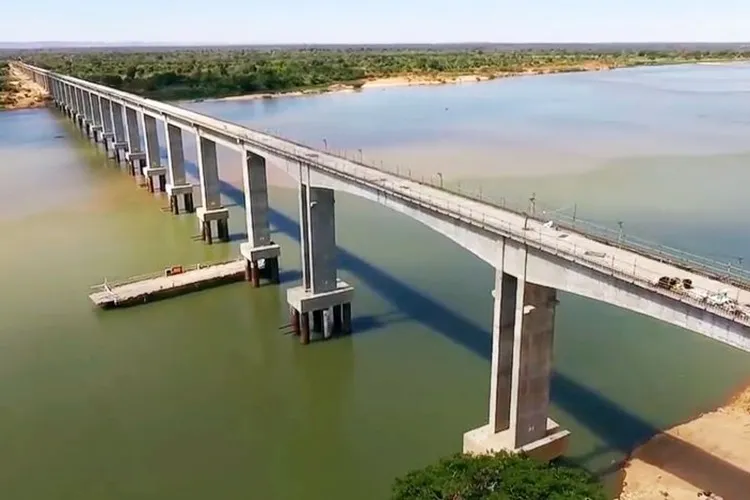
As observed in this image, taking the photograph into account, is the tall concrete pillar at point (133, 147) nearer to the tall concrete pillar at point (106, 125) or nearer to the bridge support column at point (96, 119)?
the tall concrete pillar at point (106, 125)

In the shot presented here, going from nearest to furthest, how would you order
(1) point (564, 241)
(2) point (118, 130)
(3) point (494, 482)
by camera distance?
(3) point (494, 482) → (1) point (564, 241) → (2) point (118, 130)

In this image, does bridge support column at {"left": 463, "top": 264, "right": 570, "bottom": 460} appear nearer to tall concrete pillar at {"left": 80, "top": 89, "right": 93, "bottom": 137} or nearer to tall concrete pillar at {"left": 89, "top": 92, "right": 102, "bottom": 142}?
tall concrete pillar at {"left": 89, "top": 92, "right": 102, "bottom": 142}

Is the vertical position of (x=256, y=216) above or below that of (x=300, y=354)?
above

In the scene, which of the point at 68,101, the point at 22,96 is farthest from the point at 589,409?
the point at 22,96

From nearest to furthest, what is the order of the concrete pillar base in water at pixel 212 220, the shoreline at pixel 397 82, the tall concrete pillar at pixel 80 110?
the concrete pillar base in water at pixel 212 220, the tall concrete pillar at pixel 80 110, the shoreline at pixel 397 82

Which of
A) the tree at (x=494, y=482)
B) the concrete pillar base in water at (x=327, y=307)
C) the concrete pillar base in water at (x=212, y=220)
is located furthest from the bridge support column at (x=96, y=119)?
the tree at (x=494, y=482)

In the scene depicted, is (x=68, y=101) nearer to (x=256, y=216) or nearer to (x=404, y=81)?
(x=404, y=81)
